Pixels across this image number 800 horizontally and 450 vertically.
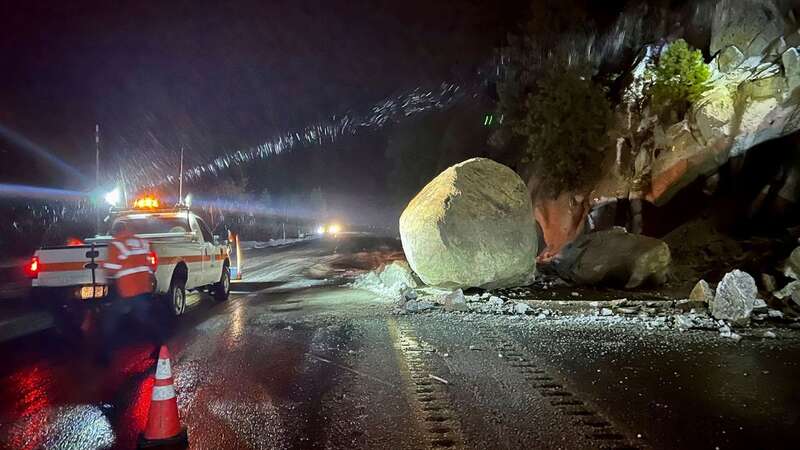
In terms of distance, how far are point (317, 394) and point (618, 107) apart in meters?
22.6

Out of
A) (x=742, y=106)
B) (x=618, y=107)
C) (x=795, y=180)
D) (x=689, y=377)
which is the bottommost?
(x=689, y=377)

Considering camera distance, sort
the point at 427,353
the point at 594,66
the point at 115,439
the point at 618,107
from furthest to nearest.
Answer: the point at 594,66, the point at 618,107, the point at 427,353, the point at 115,439

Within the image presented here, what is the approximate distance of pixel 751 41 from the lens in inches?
787

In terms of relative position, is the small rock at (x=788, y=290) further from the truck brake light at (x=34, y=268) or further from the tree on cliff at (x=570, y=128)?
the tree on cliff at (x=570, y=128)

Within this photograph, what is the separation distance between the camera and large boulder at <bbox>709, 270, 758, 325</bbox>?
8547 millimetres

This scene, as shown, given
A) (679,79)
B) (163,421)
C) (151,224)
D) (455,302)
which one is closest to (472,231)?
(455,302)

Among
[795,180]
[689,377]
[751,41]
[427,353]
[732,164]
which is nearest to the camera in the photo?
[689,377]

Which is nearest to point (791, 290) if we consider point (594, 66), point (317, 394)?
point (317, 394)

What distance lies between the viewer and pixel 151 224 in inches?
468

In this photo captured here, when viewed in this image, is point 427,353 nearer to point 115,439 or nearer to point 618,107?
point 115,439

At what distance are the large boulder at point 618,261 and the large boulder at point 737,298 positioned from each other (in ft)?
12.9

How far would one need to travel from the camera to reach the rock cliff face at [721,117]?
56.6ft

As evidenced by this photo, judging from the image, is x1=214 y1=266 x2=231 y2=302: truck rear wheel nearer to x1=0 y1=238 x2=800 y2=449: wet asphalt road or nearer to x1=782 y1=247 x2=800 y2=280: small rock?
x1=0 y1=238 x2=800 y2=449: wet asphalt road

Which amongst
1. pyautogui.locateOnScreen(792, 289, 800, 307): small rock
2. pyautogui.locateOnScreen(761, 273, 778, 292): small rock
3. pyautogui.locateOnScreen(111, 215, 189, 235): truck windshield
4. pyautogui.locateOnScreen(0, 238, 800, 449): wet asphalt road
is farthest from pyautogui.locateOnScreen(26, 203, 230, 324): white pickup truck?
pyautogui.locateOnScreen(761, 273, 778, 292): small rock
